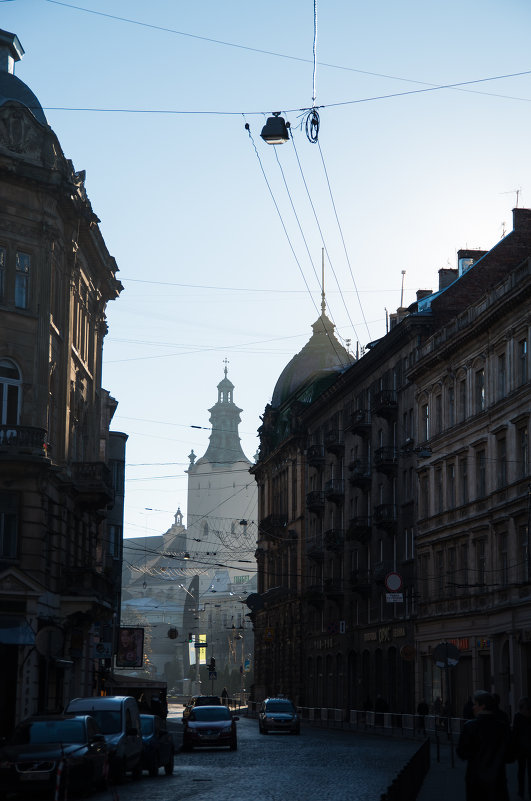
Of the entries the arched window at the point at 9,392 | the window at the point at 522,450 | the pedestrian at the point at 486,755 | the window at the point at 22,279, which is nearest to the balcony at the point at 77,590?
the arched window at the point at 9,392

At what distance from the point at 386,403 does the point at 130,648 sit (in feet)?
59.0

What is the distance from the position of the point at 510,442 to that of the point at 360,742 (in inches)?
473

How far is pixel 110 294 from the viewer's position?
179 ft

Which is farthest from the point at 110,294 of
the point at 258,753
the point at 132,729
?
the point at 132,729

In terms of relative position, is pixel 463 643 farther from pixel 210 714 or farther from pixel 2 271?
pixel 2 271

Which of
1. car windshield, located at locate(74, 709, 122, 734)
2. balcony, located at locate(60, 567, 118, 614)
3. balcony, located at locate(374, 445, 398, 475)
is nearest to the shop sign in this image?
balcony, located at locate(374, 445, 398, 475)

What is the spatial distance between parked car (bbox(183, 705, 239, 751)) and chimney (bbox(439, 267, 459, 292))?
35411 millimetres

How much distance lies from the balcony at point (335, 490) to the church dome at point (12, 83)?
123ft

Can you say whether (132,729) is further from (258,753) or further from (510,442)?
(510,442)

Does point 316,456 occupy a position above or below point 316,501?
above

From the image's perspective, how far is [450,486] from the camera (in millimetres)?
57656

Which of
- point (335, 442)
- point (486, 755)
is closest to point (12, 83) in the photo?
point (486, 755)

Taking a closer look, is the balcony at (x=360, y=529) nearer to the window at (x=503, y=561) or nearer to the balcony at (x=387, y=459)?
the balcony at (x=387, y=459)

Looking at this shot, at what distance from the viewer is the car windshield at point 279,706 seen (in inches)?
2250
